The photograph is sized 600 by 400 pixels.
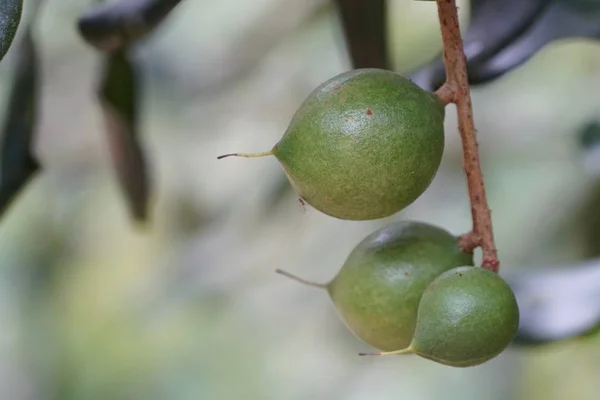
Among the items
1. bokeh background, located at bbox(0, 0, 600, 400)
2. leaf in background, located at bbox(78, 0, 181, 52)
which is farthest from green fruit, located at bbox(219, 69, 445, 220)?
bokeh background, located at bbox(0, 0, 600, 400)

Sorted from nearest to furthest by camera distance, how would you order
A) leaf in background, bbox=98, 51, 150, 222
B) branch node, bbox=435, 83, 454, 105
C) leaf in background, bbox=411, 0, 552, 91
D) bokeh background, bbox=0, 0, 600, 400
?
branch node, bbox=435, 83, 454, 105 < leaf in background, bbox=411, 0, 552, 91 < leaf in background, bbox=98, 51, 150, 222 < bokeh background, bbox=0, 0, 600, 400

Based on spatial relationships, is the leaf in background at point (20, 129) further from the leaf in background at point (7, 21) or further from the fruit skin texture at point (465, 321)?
the fruit skin texture at point (465, 321)

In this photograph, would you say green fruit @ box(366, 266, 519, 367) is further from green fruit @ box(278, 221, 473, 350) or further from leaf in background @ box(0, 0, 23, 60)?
leaf in background @ box(0, 0, 23, 60)

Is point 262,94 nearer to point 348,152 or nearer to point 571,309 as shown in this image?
point 571,309

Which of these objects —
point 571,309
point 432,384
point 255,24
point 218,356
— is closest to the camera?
point 571,309

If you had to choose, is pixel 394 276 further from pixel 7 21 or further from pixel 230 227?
pixel 230 227

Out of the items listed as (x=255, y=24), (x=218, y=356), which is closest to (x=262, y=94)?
(x=255, y=24)
